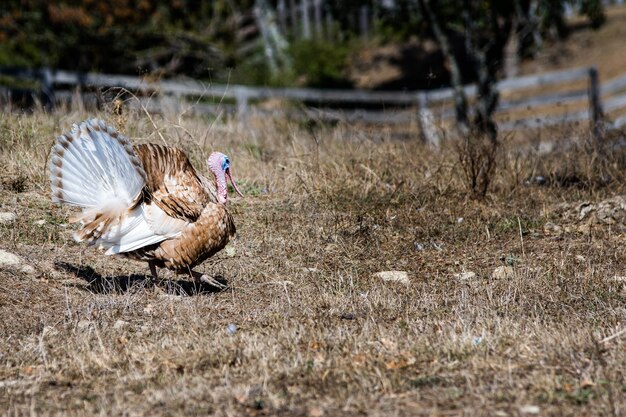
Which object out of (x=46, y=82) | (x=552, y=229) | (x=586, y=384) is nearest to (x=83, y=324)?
(x=586, y=384)

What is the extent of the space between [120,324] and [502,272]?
3193 mm

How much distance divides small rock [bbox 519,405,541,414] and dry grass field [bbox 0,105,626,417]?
0.10 feet

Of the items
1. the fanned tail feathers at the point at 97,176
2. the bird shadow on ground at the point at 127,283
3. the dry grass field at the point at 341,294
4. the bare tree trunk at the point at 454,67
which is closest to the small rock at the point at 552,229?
the dry grass field at the point at 341,294

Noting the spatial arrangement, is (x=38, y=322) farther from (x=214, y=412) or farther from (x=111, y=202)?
(x=214, y=412)

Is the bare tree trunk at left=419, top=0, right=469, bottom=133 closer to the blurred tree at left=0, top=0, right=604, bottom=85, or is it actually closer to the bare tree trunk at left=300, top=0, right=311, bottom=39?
the blurred tree at left=0, top=0, right=604, bottom=85

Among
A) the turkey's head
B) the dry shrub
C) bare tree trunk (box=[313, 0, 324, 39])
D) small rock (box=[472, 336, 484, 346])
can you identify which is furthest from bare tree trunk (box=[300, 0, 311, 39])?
small rock (box=[472, 336, 484, 346])

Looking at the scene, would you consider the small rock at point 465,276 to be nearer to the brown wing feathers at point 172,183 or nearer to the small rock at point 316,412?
the brown wing feathers at point 172,183

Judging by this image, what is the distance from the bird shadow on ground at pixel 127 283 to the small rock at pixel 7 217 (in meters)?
0.97

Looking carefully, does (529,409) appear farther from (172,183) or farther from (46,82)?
(46,82)

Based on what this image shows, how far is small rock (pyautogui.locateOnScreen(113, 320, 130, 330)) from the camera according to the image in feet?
19.2

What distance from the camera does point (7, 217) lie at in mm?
7918

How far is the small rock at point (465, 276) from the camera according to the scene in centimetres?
720

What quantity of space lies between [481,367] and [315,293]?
2.05 meters

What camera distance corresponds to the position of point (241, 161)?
32.3 feet
